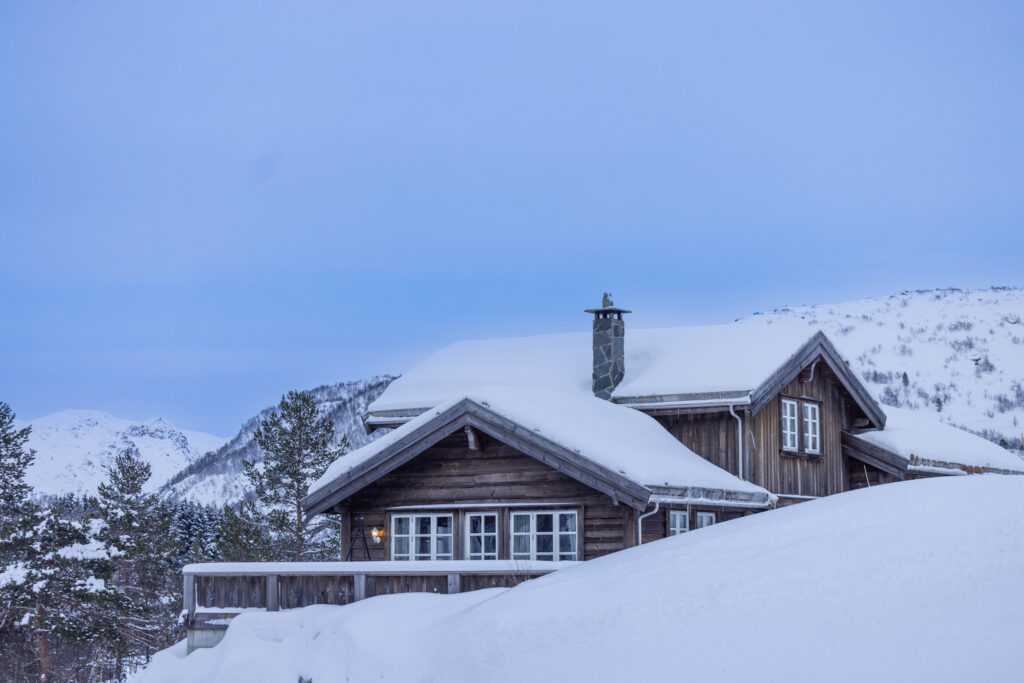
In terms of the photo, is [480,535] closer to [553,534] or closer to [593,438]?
[553,534]

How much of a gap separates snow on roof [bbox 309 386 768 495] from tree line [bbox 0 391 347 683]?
11997 millimetres

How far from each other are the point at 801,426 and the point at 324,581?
12.6 metres

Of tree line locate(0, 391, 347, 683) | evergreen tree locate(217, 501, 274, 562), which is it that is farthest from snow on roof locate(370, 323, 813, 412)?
evergreen tree locate(217, 501, 274, 562)

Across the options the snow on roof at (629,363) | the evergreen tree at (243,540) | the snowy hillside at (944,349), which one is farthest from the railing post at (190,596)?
the snowy hillside at (944,349)

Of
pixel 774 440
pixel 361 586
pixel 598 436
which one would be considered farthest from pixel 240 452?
pixel 361 586

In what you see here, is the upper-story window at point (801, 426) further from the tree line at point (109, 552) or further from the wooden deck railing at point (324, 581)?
the tree line at point (109, 552)

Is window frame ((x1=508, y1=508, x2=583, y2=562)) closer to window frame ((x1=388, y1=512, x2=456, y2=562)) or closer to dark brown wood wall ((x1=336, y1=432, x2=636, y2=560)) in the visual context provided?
dark brown wood wall ((x1=336, y1=432, x2=636, y2=560))

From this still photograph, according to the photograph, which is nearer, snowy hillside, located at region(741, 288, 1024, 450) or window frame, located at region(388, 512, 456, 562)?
window frame, located at region(388, 512, 456, 562)

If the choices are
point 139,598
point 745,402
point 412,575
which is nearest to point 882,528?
point 412,575

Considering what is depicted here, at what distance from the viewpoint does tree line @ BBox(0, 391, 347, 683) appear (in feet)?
117

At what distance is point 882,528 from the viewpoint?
10422 mm

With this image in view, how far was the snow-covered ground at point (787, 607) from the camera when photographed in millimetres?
8297

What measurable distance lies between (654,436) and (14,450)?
30.2 m

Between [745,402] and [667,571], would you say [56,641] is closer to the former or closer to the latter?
[745,402]
